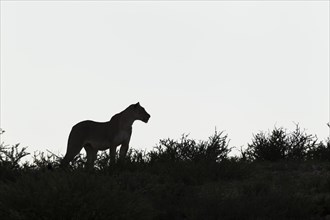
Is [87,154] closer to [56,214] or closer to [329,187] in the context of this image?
[329,187]

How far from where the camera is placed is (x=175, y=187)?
1118cm

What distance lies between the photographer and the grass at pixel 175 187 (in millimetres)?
8289

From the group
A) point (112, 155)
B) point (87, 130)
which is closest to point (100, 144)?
point (87, 130)

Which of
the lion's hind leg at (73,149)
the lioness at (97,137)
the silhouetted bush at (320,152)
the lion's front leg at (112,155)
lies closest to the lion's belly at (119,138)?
the lioness at (97,137)

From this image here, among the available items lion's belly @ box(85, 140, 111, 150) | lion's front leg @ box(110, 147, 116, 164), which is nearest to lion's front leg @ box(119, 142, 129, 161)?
lion's front leg @ box(110, 147, 116, 164)

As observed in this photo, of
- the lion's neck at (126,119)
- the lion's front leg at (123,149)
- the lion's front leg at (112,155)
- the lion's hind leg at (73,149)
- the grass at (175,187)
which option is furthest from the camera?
the lion's neck at (126,119)

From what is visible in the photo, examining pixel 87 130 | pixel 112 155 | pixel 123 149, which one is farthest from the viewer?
pixel 87 130

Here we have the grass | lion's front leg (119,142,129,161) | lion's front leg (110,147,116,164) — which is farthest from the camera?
lion's front leg (119,142,129,161)

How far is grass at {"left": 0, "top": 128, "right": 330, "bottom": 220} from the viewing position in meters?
8.29

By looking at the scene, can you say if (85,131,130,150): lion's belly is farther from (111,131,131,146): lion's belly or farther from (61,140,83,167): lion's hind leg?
(61,140,83,167): lion's hind leg

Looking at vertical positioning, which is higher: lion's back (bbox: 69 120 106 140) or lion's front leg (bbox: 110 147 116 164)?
lion's back (bbox: 69 120 106 140)

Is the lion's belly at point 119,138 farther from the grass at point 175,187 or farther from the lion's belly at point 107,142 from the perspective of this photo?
the grass at point 175,187

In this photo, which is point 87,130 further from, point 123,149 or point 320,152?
point 320,152

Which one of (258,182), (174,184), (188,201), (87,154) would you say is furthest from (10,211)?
(87,154)
